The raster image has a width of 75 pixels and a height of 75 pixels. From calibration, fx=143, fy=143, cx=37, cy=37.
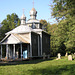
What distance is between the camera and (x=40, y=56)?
2839cm

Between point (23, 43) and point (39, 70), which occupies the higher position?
point (23, 43)

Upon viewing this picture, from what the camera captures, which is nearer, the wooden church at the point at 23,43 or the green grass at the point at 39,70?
the green grass at the point at 39,70

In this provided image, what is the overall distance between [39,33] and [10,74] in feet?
69.1

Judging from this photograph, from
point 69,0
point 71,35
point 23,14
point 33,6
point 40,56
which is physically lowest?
point 40,56

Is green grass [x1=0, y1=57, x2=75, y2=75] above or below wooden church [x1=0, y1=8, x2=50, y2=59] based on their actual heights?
below

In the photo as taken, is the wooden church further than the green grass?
Yes

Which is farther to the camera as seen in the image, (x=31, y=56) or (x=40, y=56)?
(x=40, y=56)

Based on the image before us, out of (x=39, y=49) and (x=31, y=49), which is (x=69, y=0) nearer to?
(x=31, y=49)

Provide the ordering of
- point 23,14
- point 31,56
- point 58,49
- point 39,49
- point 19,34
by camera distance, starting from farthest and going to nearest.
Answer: point 58,49
point 23,14
point 39,49
point 19,34
point 31,56

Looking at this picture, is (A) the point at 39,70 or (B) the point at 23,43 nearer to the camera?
(A) the point at 39,70

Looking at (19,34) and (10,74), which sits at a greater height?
(19,34)

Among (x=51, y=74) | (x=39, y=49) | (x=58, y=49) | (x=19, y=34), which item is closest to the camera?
(x=51, y=74)

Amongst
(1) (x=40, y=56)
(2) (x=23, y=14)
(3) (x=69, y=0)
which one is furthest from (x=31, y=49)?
(3) (x=69, y=0)

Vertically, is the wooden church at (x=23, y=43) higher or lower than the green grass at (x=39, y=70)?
higher
